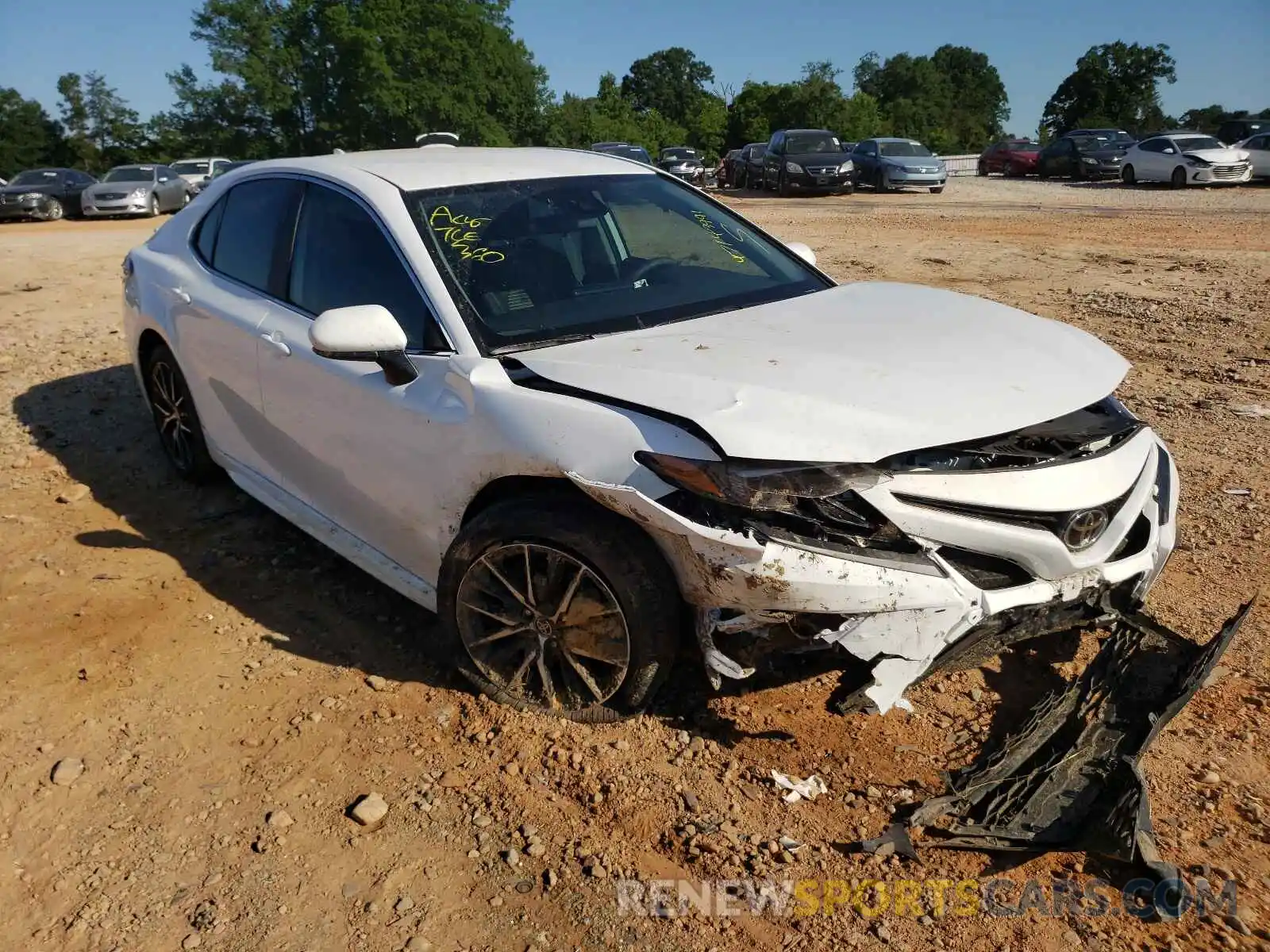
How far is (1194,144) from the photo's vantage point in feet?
80.4

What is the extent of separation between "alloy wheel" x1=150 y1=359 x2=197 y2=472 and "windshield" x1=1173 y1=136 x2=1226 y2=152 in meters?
25.6

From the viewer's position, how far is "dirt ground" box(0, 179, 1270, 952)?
2477mm

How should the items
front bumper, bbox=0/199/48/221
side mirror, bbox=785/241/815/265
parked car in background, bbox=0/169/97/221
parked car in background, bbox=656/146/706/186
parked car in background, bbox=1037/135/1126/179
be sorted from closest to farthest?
1. side mirror, bbox=785/241/815/265
2. front bumper, bbox=0/199/48/221
3. parked car in background, bbox=0/169/97/221
4. parked car in background, bbox=1037/135/1126/179
5. parked car in background, bbox=656/146/706/186

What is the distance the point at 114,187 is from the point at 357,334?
26859mm

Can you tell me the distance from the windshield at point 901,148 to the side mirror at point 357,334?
2661 centimetres

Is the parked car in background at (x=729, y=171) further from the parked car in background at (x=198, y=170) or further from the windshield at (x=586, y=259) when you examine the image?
the windshield at (x=586, y=259)

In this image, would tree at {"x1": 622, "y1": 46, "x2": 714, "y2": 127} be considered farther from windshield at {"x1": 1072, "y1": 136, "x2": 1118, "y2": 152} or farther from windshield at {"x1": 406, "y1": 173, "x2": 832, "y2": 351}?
windshield at {"x1": 406, "y1": 173, "x2": 832, "y2": 351}

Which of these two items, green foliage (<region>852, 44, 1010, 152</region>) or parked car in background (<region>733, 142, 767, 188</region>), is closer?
parked car in background (<region>733, 142, 767, 188</region>)

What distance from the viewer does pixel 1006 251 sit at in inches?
507

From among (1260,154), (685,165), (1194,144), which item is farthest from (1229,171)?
(685,165)

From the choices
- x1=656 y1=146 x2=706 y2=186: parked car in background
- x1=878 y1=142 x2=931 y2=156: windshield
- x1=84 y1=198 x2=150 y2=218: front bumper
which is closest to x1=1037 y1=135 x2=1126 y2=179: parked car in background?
x1=878 y1=142 x2=931 y2=156: windshield

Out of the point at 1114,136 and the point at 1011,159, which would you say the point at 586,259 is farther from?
the point at 1011,159

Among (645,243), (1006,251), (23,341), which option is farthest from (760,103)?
(645,243)

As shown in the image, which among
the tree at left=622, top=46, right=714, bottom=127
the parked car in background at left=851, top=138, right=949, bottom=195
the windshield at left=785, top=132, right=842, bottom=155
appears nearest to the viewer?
the windshield at left=785, top=132, right=842, bottom=155
